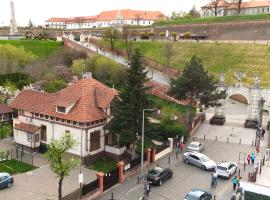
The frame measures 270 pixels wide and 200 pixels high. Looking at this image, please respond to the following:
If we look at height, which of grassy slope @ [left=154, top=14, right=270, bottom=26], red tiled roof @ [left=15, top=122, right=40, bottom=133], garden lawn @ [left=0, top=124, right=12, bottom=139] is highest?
grassy slope @ [left=154, top=14, right=270, bottom=26]

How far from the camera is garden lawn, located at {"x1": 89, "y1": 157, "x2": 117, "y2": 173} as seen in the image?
3147 centimetres

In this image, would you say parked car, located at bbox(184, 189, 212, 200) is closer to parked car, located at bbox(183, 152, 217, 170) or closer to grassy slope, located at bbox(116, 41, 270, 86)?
parked car, located at bbox(183, 152, 217, 170)

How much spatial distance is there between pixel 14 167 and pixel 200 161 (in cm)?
1631

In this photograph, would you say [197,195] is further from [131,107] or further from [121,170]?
[131,107]

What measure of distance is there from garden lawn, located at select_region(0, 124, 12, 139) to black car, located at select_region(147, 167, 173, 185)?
18442 mm

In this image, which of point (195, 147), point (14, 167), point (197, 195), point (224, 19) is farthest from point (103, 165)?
point (224, 19)

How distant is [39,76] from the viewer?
60812 millimetres

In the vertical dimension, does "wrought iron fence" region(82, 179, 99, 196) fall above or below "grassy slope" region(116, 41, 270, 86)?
below

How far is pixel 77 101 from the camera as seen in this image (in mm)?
33562

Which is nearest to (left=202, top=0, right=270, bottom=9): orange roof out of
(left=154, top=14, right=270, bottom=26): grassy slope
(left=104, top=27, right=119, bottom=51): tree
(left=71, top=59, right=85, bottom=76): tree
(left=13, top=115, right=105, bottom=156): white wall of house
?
(left=154, top=14, right=270, bottom=26): grassy slope

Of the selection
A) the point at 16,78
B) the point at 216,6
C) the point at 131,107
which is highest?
the point at 216,6

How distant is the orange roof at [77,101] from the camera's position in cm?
3256

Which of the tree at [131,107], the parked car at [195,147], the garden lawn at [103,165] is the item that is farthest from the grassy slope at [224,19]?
the garden lawn at [103,165]

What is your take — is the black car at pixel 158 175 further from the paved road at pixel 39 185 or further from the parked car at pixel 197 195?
the paved road at pixel 39 185
